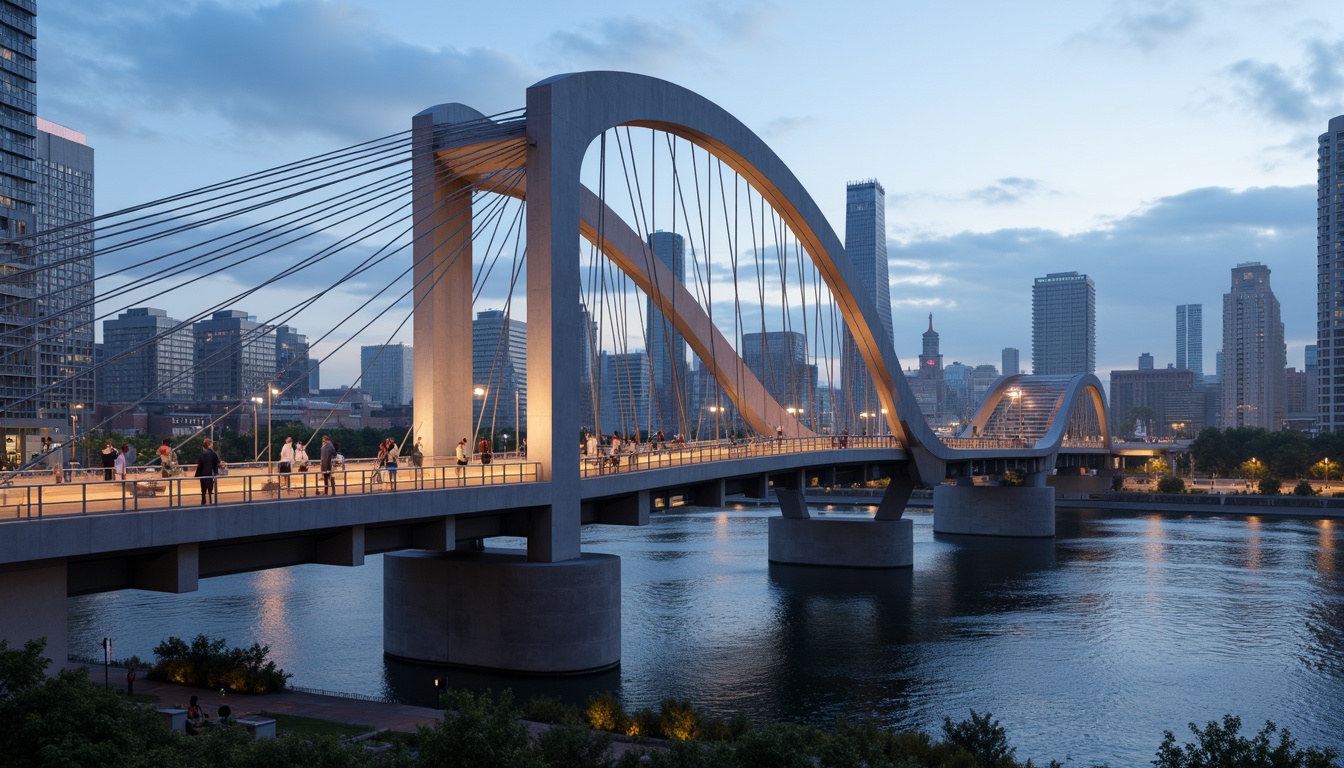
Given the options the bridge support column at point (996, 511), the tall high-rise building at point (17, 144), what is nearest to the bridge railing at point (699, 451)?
the bridge support column at point (996, 511)

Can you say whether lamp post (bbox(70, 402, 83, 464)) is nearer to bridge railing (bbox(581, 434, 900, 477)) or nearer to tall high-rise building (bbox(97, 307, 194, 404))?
bridge railing (bbox(581, 434, 900, 477))

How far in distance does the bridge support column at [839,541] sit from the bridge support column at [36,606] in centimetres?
4169

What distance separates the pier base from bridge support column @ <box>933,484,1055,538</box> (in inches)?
878

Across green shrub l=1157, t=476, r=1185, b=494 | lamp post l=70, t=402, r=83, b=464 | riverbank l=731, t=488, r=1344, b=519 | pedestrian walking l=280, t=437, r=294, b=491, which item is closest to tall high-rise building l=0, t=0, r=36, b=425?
lamp post l=70, t=402, r=83, b=464

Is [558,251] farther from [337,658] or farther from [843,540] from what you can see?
[843,540]

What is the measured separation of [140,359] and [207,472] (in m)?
152

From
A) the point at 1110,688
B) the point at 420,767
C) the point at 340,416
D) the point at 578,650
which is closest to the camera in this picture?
the point at 420,767

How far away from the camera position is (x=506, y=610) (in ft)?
92.1

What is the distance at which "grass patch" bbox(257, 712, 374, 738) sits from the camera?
20.9m

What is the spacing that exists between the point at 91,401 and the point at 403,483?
371 ft

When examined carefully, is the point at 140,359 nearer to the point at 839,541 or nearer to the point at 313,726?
the point at 839,541

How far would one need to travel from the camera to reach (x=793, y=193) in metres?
46.7

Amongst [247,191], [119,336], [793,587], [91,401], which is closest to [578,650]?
[247,191]

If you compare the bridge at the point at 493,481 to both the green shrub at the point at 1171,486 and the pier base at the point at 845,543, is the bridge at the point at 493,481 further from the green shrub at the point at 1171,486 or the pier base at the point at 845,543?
the green shrub at the point at 1171,486
